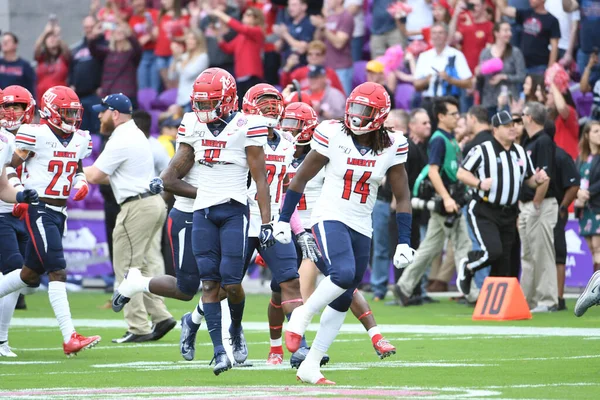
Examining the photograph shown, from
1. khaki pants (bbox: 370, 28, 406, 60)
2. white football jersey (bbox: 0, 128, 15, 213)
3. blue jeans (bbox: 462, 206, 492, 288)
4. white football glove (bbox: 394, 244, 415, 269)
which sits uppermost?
khaki pants (bbox: 370, 28, 406, 60)

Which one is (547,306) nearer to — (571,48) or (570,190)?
(570,190)

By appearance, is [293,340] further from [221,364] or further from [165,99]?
[165,99]

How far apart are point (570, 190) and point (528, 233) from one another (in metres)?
0.67

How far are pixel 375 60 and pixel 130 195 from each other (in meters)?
7.09

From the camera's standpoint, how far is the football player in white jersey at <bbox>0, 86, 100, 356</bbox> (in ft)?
31.7

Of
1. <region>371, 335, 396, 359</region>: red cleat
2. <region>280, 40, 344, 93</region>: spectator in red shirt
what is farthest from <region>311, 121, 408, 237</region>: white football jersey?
<region>280, 40, 344, 93</region>: spectator in red shirt

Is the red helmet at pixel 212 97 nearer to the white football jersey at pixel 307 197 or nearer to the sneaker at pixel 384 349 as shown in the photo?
the white football jersey at pixel 307 197

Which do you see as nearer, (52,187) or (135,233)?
(52,187)

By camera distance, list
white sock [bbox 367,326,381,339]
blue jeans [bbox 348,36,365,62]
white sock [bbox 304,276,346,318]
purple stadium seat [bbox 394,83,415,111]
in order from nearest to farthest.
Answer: white sock [bbox 304,276,346,318], white sock [bbox 367,326,381,339], purple stadium seat [bbox 394,83,415,111], blue jeans [bbox 348,36,365,62]

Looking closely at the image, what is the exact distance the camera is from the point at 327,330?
7703 mm

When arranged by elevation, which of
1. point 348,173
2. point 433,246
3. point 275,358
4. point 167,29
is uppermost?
point 167,29

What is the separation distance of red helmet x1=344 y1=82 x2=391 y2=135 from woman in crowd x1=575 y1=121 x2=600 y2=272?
21.3 ft

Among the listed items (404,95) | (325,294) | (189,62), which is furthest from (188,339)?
(189,62)

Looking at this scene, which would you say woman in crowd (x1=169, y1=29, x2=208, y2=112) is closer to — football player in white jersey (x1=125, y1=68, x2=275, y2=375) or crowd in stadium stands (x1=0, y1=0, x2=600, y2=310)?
crowd in stadium stands (x1=0, y1=0, x2=600, y2=310)
